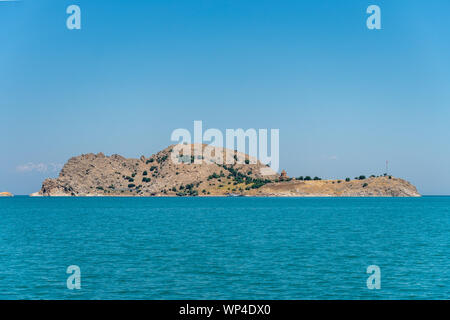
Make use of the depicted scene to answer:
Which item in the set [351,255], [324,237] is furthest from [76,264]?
[324,237]

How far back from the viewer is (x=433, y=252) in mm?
61312

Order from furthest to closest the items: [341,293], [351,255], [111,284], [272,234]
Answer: [272,234] < [351,255] < [111,284] < [341,293]

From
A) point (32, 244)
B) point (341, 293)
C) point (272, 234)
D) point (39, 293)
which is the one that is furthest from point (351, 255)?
point (32, 244)

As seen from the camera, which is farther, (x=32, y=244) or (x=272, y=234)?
(x=272, y=234)

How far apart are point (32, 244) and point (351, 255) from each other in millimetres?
50559

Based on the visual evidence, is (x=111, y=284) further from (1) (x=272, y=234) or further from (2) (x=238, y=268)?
(1) (x=272, y=234)

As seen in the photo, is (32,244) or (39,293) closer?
(39,293)
